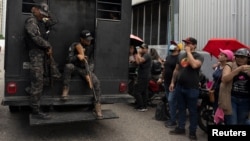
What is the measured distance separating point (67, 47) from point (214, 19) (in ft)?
18.2

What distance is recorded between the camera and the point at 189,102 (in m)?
5.96

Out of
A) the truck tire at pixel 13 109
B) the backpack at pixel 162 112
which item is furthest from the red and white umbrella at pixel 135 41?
the truck tire at pixel 13 109

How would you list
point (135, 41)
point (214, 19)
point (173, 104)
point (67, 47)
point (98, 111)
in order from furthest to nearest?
point (214, 19)
point (135, 41)
point (67, 47)
point (173, 104)
point (98, 111)

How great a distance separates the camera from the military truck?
587 centimetres

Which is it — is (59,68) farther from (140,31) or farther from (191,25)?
(140,31)

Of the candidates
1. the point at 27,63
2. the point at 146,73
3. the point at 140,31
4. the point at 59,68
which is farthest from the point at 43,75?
the point at 140,31

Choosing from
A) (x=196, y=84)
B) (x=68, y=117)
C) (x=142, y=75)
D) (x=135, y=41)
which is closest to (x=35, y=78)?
(x=68, y=117)

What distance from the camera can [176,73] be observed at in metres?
6.52

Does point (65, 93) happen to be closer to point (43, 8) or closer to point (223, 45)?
point (43, 8)

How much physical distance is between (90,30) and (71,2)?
69 cm

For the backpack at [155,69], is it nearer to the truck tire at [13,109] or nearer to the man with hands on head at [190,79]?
the man with hands on head at [190,79]

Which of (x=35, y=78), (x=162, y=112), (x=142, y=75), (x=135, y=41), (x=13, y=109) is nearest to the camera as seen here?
(x=35, y=78)

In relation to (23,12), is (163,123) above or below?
below

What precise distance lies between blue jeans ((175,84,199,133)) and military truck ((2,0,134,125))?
1027 mm
